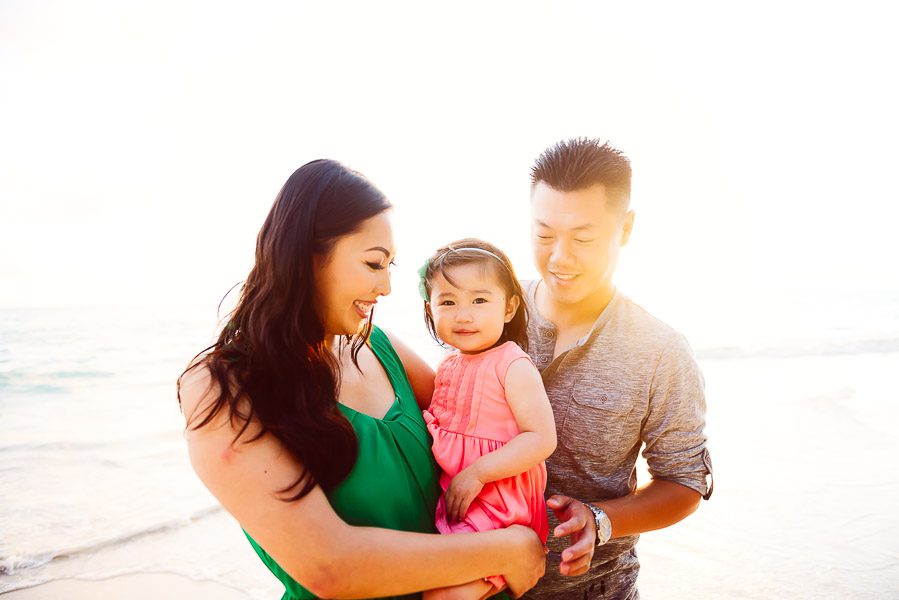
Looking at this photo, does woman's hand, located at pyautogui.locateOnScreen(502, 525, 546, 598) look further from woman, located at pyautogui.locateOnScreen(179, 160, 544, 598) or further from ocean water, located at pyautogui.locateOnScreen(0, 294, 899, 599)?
ocean water, located at pyautogui.locateOnScreen(0, 294, 899, 599)

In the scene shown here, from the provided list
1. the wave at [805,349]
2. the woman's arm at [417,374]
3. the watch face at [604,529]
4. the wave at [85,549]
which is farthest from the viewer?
the wave at [805,349]

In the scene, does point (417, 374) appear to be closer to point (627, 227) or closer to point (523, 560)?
point (523, 560)

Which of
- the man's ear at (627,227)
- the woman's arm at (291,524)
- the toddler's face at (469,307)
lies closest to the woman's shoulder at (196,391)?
the woman's arm at (291,524)

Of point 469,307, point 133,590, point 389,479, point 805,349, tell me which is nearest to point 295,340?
point 389,479

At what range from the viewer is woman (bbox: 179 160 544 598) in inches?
68.0

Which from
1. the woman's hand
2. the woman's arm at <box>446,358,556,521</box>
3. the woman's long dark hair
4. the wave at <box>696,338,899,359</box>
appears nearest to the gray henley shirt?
the woman's arm at <box>446,358,556,521</box>

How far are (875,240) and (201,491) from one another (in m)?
37.7

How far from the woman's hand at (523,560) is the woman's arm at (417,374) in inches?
32.6

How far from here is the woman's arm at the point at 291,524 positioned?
1.71 m

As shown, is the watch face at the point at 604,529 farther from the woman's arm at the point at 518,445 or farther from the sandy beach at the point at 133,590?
the sandy beach at the point at 133,590

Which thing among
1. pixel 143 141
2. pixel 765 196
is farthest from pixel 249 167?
pixel 765 196

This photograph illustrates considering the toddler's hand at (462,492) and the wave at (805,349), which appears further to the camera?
the wave at (805,349)

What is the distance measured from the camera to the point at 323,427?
1.88m

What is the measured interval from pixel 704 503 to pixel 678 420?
170 inches
